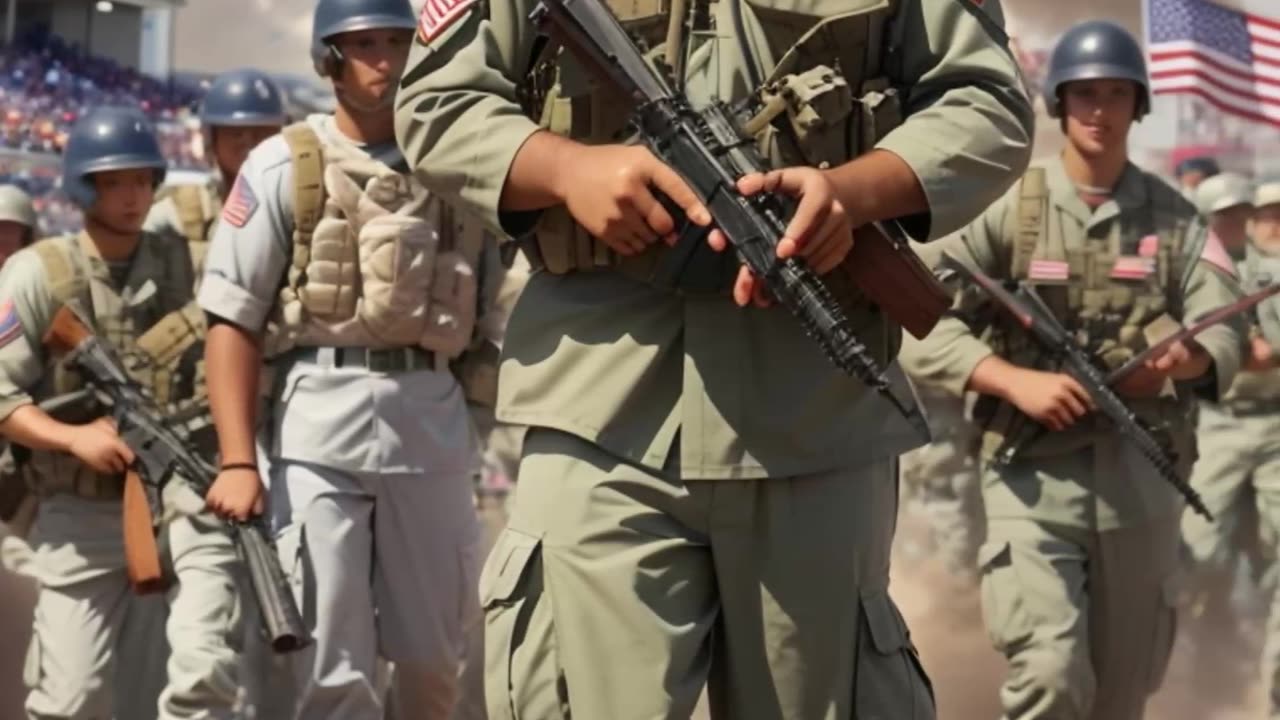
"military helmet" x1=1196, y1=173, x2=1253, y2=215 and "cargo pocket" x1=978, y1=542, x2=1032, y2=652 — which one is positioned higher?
"military helmet" x1=1196, y1=173, x2=1253, y2=215

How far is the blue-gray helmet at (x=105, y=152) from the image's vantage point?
6.99 m

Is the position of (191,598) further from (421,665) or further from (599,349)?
(599,349)

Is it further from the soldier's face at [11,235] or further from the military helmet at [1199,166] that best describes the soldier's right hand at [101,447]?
the military helmet at [1199,166]

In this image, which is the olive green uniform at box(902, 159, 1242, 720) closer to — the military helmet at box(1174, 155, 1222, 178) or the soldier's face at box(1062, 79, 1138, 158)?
the soldier's face at box(1062, 79, 1138, 158)

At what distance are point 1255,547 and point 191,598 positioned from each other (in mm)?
4313

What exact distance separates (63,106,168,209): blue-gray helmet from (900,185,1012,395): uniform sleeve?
2.31 m

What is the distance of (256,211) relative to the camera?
541 centimetres

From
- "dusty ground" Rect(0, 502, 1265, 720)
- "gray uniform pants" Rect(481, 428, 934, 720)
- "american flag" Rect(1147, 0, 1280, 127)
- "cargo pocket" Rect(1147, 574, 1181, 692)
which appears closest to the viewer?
"gray uniform pants" Rect(481, 428, 934, 720)

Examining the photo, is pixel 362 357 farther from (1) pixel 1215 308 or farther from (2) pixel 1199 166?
(2) pixel 1199 166

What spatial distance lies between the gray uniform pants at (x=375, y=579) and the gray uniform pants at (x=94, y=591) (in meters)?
0.46

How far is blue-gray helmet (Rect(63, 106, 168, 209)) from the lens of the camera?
6.99 m

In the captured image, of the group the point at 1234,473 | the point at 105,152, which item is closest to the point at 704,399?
the point at 105,152

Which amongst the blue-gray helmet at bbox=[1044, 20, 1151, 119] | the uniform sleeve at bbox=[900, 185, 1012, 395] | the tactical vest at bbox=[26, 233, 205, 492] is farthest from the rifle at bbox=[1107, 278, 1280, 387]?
the tactical vest at bbox=[26, 233, 205, 492]

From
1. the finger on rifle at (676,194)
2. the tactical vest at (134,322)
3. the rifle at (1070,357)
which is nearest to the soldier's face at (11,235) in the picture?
the tactical vest at (134,322)
